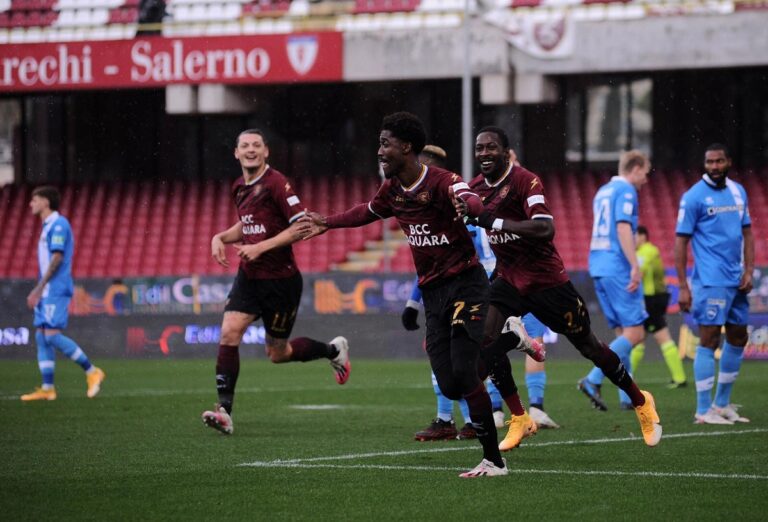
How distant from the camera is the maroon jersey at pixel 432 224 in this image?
27.3 ft

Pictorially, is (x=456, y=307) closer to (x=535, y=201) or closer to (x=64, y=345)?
(x=535, y=201)

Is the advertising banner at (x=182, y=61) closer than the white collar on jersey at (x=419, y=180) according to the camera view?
No

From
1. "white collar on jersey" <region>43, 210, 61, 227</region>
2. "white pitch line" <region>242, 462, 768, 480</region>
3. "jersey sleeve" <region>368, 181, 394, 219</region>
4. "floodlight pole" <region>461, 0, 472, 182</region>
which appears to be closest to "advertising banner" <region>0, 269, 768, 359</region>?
"floodlight pole" <region>461, 0, 472, 182</region>

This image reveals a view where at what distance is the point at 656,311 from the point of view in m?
16.4

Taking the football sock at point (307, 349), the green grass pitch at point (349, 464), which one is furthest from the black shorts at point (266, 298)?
the green grass pitch at point (349, 464)

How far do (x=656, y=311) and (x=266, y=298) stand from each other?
21.5 ft

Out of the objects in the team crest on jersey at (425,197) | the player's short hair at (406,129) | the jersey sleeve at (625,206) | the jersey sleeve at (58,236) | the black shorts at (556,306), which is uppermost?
the player's short hair at (406,129)

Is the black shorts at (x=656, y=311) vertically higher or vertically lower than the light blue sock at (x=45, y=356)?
higher

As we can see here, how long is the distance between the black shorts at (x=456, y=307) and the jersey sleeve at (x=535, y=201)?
18.9 inches

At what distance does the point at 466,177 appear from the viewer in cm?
2664

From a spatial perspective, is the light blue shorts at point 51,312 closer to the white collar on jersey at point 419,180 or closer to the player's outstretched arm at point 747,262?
the player's outstretched arm at point 747,262

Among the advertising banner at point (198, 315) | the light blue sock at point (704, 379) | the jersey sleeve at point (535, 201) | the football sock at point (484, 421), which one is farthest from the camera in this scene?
the advertising banner at point (198, 315)

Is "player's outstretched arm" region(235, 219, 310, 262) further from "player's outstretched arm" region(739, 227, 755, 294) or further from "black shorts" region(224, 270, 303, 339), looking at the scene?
"player's outstretched arm" region(739, 227, 755, 294)

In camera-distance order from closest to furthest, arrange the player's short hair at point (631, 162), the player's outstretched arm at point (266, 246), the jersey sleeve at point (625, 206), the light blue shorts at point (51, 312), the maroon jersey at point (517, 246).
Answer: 1. the maroon jersey at point (517, 246)
2. the player's outstretched arm at point (266, 246)
3. the jersey sleeve at point (625, 206)
4. the player's short hair at point (631, 162)
5. the light blue shorts at point (51, 312)
